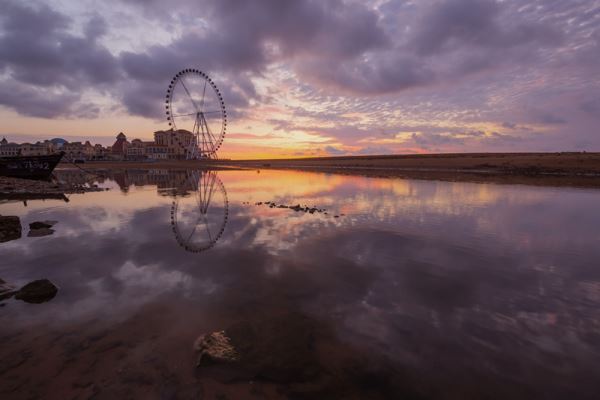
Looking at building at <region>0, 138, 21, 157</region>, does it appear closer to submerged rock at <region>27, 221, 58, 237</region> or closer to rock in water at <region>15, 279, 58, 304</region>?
submerged rock at <region>27, 221, 58, 237</region>

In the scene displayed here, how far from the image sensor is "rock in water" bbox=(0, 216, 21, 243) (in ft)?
39.3

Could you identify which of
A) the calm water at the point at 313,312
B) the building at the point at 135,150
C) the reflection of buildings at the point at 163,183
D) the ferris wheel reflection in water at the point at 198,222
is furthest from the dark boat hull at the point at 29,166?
the building at the point at 135,150

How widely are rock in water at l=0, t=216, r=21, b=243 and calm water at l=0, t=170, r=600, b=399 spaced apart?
64 cm

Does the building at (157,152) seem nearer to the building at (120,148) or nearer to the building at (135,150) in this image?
the building at (135,150)

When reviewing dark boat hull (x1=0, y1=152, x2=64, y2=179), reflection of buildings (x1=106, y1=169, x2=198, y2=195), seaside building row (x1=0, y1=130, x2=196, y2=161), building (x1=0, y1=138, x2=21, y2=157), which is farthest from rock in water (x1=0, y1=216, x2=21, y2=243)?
building (x1=0, y1=138, x2=21, y2=157)

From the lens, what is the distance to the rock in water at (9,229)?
11977 mm

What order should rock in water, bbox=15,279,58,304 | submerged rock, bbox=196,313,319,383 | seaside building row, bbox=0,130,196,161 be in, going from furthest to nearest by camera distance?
seaside building row, bbox=0,130,196,161 → rock in water, bbox=15,279,58,304 → submerged rock, bbox=196,313,319,383

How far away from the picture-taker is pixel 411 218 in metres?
16.6

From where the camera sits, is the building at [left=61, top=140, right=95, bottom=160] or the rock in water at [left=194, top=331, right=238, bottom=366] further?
the building at [left=61, top=140, right=95, bottom=160]

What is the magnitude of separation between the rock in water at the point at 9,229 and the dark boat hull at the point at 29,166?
34.0 metres

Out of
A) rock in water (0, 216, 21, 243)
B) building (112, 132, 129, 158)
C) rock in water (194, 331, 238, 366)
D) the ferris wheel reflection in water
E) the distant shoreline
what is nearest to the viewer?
rock in water (194, 331, 238, 366)

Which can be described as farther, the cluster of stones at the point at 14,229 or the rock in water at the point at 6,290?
the cluster of stones at the point at 14,229

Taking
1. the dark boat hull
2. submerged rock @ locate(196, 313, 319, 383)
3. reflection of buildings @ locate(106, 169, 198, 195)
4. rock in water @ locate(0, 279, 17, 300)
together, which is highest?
the dark boat hull

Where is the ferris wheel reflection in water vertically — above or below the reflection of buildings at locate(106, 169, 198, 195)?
below
